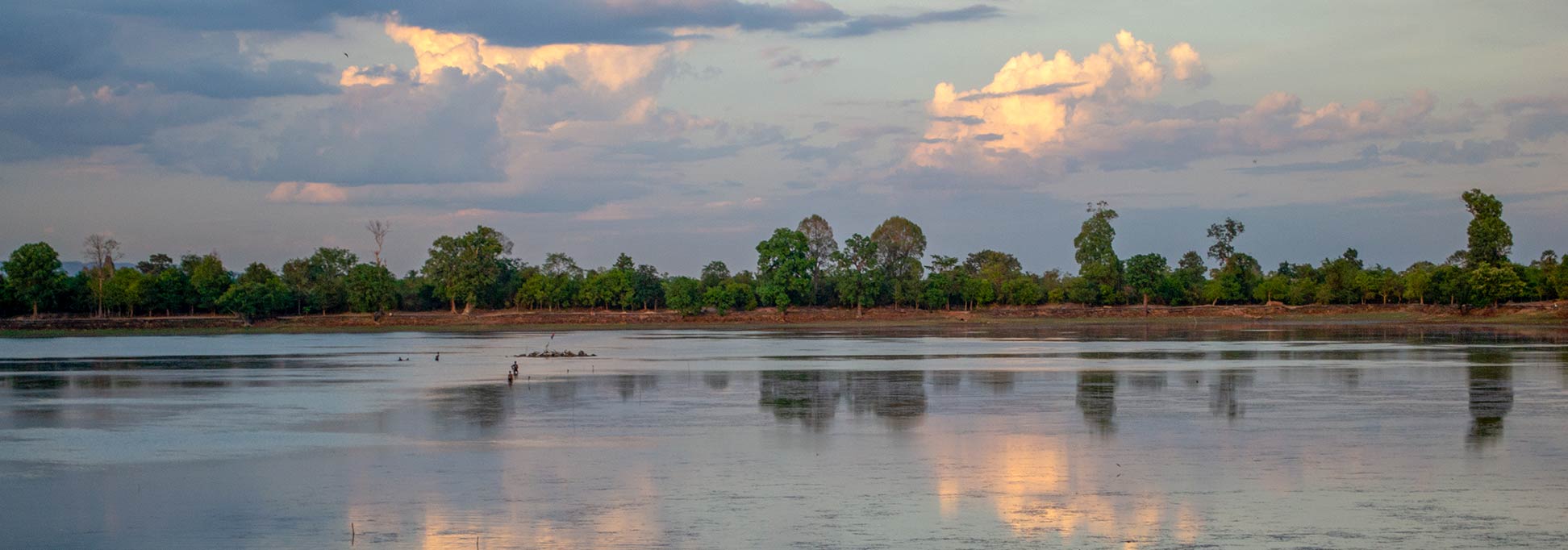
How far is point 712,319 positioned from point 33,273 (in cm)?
5971

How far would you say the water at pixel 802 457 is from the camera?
15164mm

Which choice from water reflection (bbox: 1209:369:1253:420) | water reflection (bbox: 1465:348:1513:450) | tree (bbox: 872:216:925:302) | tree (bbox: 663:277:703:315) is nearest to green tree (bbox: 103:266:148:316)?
tree (bbox: 663:277:703:315)

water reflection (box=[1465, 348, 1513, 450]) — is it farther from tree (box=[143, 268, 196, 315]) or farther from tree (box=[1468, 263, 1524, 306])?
tree (box=[143, 268, 196, 315])

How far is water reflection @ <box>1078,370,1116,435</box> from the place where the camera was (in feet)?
85.0

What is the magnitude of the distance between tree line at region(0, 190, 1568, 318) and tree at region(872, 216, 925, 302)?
177mm

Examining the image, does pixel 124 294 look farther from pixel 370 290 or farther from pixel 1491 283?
pixel 1491 283

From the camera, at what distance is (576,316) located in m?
122

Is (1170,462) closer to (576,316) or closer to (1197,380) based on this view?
(1197,380)

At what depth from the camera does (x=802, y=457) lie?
2123cm

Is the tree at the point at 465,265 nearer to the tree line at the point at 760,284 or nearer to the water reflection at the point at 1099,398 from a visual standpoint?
the tree line at the point at 760,284

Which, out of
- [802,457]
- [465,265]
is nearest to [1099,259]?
[465,265]

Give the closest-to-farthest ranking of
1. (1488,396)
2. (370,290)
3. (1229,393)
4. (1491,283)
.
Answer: (1488,396) → (1229,393) → (1491,283) → (370,290)

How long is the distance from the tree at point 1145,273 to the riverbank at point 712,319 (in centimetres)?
193

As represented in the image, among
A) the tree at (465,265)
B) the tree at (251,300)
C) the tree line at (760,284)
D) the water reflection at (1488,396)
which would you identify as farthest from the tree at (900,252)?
the water reflection at (1488,396)
